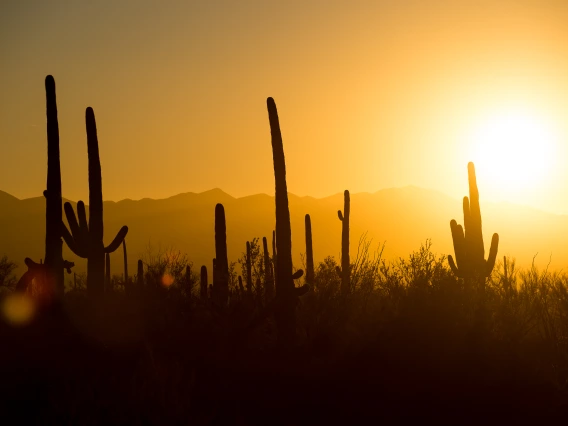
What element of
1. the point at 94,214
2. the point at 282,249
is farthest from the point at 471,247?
the point at 94,214

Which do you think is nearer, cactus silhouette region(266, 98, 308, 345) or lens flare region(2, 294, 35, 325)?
lens flare region(2, 294, 35, 325)

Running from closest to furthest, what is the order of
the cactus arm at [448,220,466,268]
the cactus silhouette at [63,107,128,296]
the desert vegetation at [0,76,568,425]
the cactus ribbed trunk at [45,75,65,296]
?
the desert vegetation at [0,76,568,425], the cactus ribbed trunk at [45,75,65,296], the cactus silhouette at [63,107,128,296], the cactus arm at [448,220,466,268]

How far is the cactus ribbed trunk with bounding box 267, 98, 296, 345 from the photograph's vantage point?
12320mm

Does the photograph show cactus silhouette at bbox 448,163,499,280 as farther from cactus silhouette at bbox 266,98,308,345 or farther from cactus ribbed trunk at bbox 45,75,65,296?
cactus ribbed trunk at bbox 45,75,65,296

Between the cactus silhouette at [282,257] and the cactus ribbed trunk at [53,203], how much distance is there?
4.29m

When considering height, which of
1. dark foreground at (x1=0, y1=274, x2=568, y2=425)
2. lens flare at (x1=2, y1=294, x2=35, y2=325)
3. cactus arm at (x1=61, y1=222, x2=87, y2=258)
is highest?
cactus arm at (x1=61, y1=222, x2=87, y2=258)

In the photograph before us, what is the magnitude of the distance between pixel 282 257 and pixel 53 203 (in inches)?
193

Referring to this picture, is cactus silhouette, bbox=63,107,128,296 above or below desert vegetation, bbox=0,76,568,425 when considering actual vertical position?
above

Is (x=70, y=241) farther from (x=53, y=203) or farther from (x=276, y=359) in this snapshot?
(x=276, y=359)

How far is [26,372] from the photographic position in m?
8.84

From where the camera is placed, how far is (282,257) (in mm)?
13312

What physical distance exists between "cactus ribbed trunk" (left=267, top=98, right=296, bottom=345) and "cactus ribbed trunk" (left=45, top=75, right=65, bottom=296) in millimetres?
4308

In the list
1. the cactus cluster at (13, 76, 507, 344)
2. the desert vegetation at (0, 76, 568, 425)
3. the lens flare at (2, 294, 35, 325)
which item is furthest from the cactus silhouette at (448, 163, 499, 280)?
the lens flare at (2, 294, 35, 325)

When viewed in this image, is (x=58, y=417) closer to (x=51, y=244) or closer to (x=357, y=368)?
(x=357, y=368)
